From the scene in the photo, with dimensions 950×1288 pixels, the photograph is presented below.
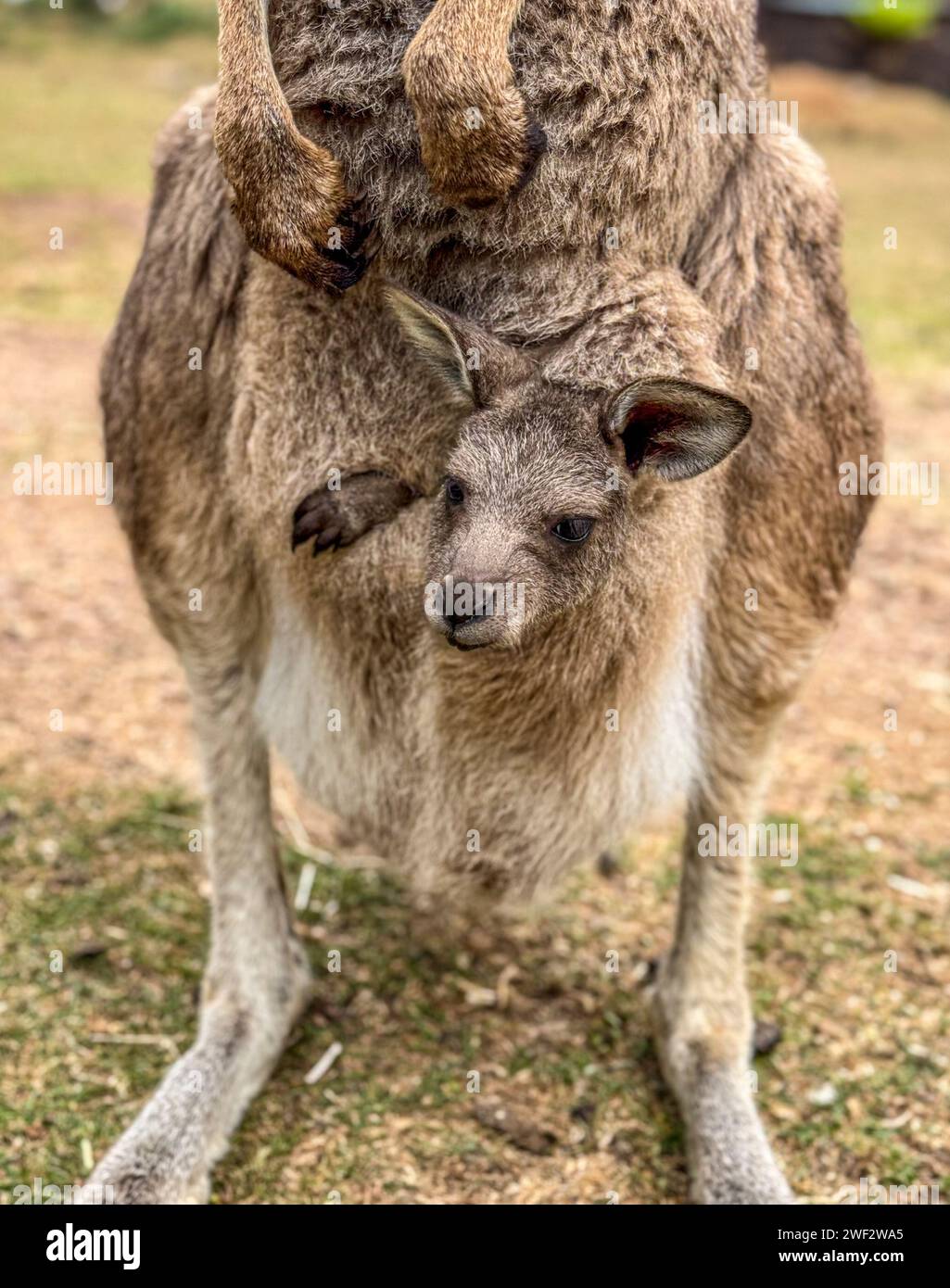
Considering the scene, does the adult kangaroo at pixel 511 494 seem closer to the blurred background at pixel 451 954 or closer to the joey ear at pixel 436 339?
the joey ear at pixel 436 339

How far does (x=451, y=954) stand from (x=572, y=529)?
1.40 m

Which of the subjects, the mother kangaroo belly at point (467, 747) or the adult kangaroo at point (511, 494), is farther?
the mother kangaroo belly at point (467, 747)

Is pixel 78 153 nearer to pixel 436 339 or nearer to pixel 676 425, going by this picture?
pixel 436 339

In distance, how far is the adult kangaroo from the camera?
7.02 ft

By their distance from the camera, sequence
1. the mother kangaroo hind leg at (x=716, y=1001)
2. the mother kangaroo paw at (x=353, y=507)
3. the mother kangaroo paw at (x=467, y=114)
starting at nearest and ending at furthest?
the mother kangaroo paw at (x=467, y=114)
the mother kangaroo paw at (x=353, y=507)
the mother kangaroo hind leg at (x=716, y=1001)

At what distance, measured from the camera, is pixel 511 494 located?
2102 mm

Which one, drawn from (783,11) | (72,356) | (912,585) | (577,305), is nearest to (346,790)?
(577,305)

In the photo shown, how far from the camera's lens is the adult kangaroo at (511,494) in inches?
84.2

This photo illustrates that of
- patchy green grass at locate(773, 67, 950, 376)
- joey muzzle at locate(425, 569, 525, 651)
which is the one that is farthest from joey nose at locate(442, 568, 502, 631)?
patchy green grass at locate(773, 67, 950, 376)

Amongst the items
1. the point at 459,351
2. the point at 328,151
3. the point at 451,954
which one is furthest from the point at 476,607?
the point at 451,954

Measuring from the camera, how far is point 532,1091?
2.86 metres

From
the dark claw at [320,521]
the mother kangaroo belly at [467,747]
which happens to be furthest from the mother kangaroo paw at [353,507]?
the mother kangaroo belly at [467,747]

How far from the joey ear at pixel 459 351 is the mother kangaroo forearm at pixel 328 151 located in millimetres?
145
